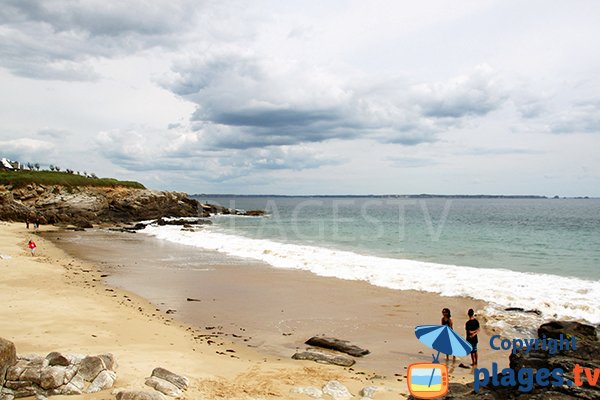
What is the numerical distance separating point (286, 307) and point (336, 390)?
7.91 meters

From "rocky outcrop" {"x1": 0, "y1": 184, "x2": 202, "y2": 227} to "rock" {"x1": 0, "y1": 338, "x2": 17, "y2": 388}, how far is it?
47570mm

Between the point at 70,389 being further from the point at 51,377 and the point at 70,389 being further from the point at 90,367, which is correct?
the point at 90,367

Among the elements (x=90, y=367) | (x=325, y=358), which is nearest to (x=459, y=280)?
(x=325, y=358)

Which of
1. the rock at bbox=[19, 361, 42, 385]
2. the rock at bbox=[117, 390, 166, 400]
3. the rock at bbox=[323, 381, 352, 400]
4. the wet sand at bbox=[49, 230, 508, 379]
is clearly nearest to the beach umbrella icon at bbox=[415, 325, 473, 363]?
the wet sand at bbox=[49, 230, 508, 379]

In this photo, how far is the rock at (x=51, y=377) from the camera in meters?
6.99

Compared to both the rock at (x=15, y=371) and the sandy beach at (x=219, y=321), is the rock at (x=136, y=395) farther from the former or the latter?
the rock at (x=15, y=371)

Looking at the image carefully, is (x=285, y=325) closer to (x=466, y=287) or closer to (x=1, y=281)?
(x=466, y=287)

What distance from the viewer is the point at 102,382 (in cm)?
740

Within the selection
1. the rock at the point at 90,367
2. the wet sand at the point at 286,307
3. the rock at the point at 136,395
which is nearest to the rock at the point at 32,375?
the rock at the point at 90,367

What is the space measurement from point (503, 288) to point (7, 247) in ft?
95.5

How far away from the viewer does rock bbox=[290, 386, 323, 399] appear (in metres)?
8.38

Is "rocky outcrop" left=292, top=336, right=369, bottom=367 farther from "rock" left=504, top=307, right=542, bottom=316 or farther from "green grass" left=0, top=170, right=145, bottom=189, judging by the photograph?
"green grass" left=0, top=170, right=145, bottom=189

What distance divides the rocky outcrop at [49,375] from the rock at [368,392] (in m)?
4.58

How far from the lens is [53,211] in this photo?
56.5 m
